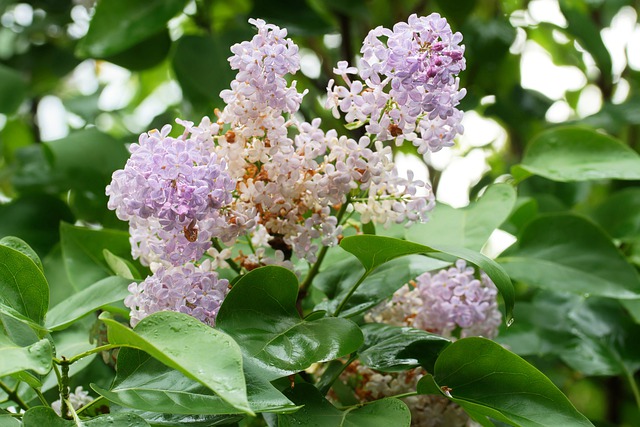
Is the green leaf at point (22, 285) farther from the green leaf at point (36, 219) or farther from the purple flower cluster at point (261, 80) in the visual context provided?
the green leaf at point (36, 219)

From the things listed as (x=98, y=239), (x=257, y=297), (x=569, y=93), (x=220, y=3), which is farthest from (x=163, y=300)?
(x=569, y=93)

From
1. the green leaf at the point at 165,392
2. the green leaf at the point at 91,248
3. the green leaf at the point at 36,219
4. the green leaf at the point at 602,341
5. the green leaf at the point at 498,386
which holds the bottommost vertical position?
the green leaf at the point at 602,341

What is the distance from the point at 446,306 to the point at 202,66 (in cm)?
57

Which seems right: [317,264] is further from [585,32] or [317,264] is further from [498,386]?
[585,32]

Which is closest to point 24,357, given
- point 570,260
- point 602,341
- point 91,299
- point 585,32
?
point 91,299

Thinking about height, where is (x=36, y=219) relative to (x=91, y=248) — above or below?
below

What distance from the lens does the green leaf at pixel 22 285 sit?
1.68ft

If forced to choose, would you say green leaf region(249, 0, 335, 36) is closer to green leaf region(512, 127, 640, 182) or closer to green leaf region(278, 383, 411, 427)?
green leaf region(512, 127, 640, 182)

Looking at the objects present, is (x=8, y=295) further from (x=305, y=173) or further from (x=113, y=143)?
(x=113, y=143)

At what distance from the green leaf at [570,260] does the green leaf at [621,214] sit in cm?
17

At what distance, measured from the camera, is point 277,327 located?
0.53 metres

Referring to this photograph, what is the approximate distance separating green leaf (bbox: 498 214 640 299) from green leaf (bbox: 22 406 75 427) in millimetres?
475

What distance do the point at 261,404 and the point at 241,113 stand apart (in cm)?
20

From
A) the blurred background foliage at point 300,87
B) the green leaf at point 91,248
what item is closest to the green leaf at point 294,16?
the blurred background foliage at point 300,87
